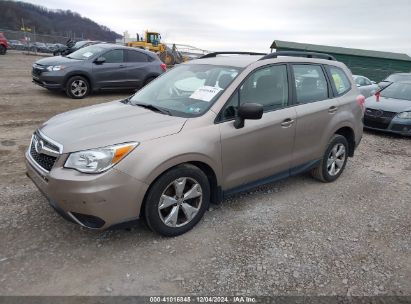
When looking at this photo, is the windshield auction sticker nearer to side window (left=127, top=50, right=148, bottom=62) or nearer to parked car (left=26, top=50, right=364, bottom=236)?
parked car (left=26, top=50, right=364, bottom=236)

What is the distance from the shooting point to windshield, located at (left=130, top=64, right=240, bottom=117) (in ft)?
12.5

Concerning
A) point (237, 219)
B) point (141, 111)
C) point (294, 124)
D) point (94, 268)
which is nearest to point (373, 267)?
point (237, 219)

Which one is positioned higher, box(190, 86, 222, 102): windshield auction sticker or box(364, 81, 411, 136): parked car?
box(190, 86, 222, 102): windshield auction sticker

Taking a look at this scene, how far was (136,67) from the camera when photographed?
11.6 metres

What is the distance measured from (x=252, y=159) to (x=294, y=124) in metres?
0.77

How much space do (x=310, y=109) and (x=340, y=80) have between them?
1051 mm

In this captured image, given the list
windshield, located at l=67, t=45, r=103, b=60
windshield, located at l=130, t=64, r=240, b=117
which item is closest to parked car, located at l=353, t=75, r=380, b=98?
windshield, located at l=67, t=45, r=103, b=60

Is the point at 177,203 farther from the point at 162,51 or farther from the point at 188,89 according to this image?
the point at 162,51

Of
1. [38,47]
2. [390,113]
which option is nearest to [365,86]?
[390,113]

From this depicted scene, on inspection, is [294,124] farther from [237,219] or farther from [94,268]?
[94,268]

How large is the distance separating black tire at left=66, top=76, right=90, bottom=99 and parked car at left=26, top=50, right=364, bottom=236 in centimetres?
663

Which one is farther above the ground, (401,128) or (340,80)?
(340,80)

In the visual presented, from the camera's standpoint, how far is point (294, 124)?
4.37 meters

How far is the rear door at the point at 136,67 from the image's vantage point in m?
11.5
